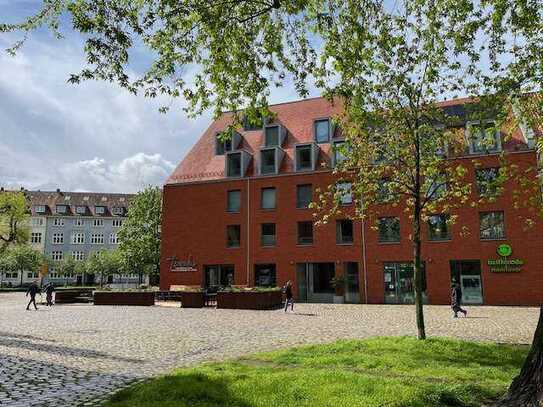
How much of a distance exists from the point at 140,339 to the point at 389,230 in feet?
75.8

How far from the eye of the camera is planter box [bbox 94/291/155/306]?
107 ft

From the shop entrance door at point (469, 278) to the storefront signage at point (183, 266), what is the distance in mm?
19447

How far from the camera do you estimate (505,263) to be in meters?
31.4

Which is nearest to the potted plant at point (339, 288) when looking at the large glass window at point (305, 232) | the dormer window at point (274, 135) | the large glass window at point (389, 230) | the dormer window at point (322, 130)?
the large glass window at point (305, 232)

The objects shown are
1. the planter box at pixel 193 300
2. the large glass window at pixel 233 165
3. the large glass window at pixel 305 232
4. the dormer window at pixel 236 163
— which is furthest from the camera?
the large glass window at pixel 233 165

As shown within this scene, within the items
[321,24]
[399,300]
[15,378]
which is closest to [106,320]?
[15,378]

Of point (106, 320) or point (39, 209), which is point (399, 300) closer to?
point (106, 320)

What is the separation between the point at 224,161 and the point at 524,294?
2437 centimetres

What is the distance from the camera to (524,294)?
3078cm

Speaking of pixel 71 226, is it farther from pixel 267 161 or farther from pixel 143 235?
pixel 267 161

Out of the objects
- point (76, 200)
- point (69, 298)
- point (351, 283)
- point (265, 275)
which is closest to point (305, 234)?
point (265, 275)

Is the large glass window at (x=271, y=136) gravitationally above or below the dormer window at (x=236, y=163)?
above

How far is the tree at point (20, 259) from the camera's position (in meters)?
70.6

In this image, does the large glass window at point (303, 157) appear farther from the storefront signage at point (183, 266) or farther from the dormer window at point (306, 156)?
the storefront signage at point (183, 266)
